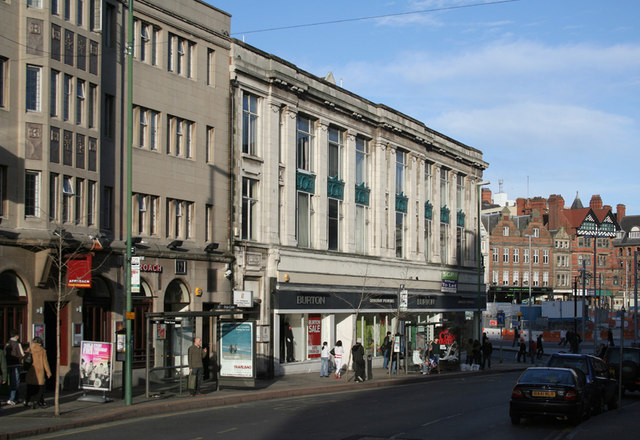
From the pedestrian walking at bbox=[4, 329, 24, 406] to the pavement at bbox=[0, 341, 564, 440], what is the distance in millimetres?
372

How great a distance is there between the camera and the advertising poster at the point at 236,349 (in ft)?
93.5

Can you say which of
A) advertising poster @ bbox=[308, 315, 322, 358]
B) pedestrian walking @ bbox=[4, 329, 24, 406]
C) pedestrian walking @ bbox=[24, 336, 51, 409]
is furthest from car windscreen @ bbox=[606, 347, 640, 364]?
pedestrian walking @ bbox=[4, 329, 24, 406]

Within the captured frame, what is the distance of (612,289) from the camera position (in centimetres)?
14450

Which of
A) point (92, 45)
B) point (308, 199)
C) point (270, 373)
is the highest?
point (92, 45)

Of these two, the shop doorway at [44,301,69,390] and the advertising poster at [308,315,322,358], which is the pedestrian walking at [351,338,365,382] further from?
the shop doorway at [44,301,69,390]

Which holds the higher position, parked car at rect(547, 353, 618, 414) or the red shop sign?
the red shop sign

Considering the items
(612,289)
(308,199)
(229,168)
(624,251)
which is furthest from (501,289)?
(229,168)

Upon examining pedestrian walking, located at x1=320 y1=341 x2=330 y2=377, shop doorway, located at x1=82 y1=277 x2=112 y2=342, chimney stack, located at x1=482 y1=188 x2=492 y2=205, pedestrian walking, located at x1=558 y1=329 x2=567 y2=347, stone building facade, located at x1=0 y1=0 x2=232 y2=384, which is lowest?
pedestrian walking, located at x1=558 y1=329 x2=567 y2=347

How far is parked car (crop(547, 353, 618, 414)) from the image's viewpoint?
23.4m

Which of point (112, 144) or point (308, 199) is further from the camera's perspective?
point (308, 199)

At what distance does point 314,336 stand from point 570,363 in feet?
61.8

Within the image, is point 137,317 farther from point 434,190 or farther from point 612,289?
point 612,289

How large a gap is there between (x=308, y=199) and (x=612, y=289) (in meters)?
115

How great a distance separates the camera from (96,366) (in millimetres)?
23625
